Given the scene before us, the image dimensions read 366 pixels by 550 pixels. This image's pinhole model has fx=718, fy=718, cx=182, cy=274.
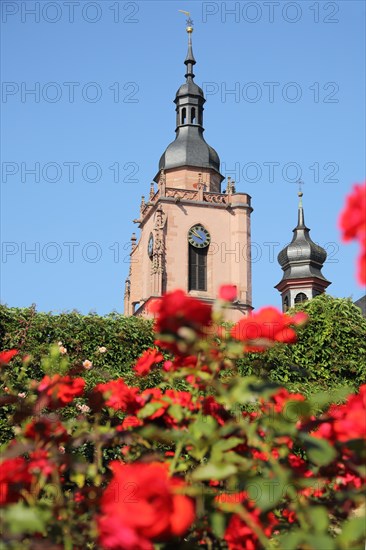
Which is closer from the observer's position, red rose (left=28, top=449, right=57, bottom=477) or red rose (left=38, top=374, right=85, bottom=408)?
red rose (left=28, top=449, right=57, bottom=477)

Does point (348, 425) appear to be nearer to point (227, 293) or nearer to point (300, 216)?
point (227, 293)

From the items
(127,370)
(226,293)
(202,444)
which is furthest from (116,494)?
(127,370)

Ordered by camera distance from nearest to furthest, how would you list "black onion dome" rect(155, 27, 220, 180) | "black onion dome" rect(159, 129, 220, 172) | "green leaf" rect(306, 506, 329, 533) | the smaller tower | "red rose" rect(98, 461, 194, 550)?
1. "red rose" rect(98, 461, 194, 550)
2. "green leaf" rect(306, 506, 329, 533)
3. "black onion dome" rect(159, 129, 220, 172)
4. "black onion dome" rect(155, 27, 220, 180)
5. the smaller tower

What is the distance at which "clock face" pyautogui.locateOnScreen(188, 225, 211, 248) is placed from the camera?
54.2 meters

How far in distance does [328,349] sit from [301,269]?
158ft

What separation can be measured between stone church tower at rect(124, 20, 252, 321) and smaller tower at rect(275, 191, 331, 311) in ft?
20.4

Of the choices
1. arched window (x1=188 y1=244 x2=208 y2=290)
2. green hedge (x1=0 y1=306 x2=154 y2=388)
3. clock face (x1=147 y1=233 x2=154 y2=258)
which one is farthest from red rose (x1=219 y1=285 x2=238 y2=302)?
clock face (x1=147 y1=233 x2=154 y2=258)

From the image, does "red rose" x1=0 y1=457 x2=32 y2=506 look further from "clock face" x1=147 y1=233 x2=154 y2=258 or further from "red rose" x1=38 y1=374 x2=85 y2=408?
"clock face" x1=147 y1=233 x2=154 y2=258

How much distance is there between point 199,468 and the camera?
236 centimetres

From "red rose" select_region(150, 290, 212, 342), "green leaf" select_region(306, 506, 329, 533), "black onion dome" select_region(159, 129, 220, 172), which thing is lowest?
"green leaf" select_region(306, 506, 329, 533)

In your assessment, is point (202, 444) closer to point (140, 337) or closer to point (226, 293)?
point (226, 293)

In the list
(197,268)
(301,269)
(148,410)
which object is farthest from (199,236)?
(148,410)

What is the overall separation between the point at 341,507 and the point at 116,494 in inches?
30.5

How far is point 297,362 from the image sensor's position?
39.7 ft
